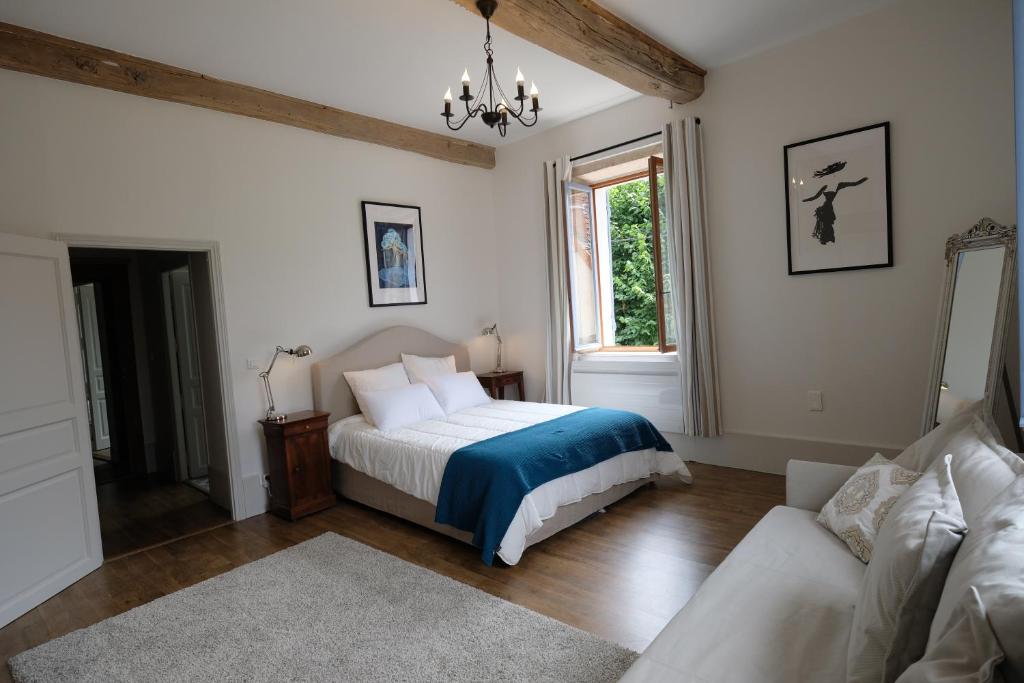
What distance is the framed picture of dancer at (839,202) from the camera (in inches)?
136

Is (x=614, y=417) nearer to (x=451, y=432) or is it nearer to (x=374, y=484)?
(x=451, y=432)

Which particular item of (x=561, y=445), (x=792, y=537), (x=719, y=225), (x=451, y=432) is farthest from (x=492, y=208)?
(x=792, y=537)

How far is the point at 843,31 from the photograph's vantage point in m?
3.53

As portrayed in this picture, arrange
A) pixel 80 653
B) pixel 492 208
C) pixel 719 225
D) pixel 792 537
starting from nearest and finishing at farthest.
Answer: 1. pixel 792 537
2. pixel 80 653
3. pixel 719 225
4. pixel 492 208

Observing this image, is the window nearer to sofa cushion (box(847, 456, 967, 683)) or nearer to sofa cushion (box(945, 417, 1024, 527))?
sofa cushion (box(945, 417, 1024, 527))

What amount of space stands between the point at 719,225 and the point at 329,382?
3.13 meters

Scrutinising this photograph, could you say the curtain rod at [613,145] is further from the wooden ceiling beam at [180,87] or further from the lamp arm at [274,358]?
the lamp arm at [274,358]

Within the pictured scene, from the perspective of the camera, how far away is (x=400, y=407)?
13.2 ft

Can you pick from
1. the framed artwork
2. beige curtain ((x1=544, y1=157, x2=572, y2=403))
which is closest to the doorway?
the framed artwork

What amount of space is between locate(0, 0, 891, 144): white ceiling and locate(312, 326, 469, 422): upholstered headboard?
1.83 metres

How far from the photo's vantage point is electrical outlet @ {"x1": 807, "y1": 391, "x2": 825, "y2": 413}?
12.5ft

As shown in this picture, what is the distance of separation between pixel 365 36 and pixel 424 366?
2.45m

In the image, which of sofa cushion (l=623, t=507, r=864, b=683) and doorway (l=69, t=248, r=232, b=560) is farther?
doorway (l=69, t=248, r=232, b=560)

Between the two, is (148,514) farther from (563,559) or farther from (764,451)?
(764,451)
